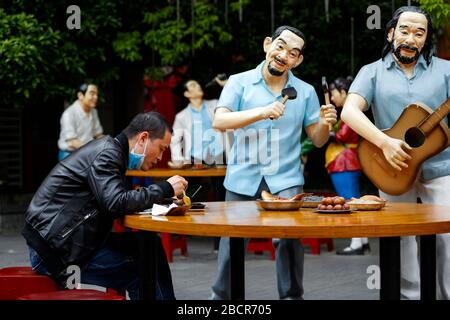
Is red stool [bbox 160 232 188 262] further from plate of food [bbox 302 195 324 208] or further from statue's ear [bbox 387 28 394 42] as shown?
plate of food [bbox 302 195 324 208]

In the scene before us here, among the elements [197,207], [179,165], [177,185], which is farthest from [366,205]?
[179,165]

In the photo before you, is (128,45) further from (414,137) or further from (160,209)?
(160,209)

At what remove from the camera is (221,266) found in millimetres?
6113

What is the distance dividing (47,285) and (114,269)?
0.49 metres

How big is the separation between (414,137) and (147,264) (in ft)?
6.52

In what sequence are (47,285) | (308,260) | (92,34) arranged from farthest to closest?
(92,34) → (308,260) → (47,285)

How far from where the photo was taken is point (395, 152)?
18.7ft

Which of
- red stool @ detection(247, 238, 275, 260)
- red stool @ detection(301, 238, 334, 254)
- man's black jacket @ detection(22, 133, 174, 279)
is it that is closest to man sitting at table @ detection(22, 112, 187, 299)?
man's black jacket @ detection(22, 133, 174, 279)

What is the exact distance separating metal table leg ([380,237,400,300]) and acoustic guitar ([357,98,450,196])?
50.7 inches

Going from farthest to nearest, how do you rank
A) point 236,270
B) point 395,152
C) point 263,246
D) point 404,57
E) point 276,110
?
point 263,246
point 404,57
point 395,152
point 276,110
point 236,270

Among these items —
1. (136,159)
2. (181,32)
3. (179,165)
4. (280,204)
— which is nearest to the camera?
(280,204)

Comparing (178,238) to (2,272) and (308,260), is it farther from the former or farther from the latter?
(2,272)

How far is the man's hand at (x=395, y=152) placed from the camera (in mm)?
5688
